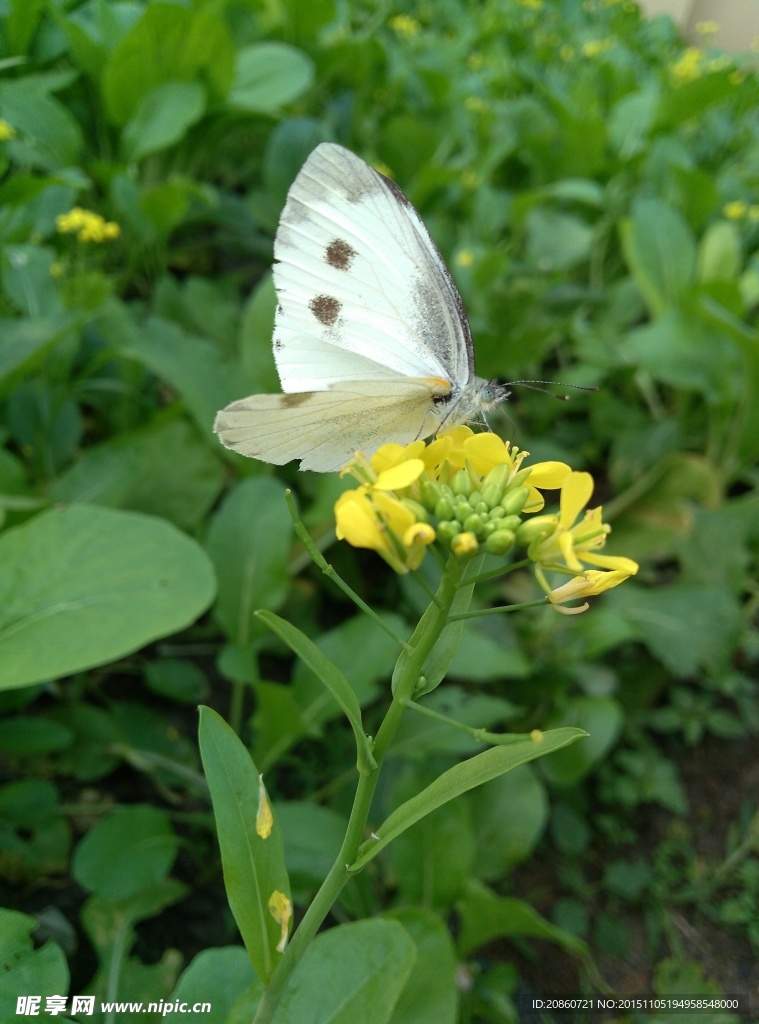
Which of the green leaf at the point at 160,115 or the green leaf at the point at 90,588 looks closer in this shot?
the green leaf at the point at 90,588

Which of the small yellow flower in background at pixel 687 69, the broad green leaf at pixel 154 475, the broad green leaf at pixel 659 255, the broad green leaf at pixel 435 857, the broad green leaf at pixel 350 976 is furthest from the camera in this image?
the small yellow flower in background at pixel 687 69

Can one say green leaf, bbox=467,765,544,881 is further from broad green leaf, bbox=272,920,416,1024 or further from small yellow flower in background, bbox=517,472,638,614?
small yellow flower in background, bbox=517,472,638,614

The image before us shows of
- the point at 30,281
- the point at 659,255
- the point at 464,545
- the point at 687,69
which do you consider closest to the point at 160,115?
the point at 30,281

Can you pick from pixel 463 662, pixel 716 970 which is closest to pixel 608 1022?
pixel 716 970

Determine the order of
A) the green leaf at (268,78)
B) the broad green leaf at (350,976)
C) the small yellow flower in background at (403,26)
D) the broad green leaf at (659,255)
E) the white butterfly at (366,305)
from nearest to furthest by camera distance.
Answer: the broad green leaf at (350,976), the white butterfly at (366,305), the green leaf at (268,78), the broad green leaf at (659,255), the small yellow flower in background at (403,26)

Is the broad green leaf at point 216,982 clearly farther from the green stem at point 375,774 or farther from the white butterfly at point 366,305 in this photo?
the white butterfly at point 366,305

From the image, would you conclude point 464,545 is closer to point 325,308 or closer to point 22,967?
point 325,308

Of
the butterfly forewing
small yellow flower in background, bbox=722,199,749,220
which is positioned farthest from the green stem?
small yellow flower in background, bbox=722,199,749,220

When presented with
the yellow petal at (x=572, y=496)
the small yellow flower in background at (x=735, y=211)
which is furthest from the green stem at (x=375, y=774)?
the small yellow flower in background at (x=735, y=211)
